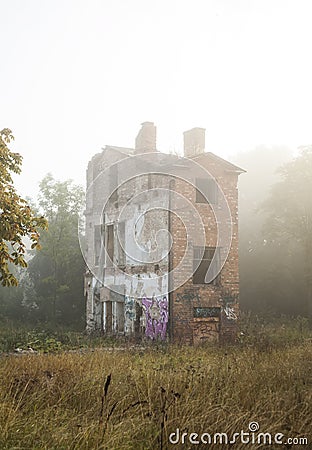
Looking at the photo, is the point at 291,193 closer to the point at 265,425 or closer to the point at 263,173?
the point at 263,173

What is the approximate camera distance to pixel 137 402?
19.5ft

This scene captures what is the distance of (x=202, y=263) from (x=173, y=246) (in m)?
1.55

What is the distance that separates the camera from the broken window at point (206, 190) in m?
22.1

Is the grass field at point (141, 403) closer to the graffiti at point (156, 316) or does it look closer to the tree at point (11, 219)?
the tree at point (11, 219)

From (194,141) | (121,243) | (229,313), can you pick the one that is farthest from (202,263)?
(194,141)

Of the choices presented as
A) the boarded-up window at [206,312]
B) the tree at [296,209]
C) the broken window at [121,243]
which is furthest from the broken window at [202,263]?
the tree at [296,209]

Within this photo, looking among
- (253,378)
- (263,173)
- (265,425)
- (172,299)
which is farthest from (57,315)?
(265,425)

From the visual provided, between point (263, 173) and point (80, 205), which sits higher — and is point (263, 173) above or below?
above

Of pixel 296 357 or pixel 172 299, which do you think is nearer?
pixel 296 357

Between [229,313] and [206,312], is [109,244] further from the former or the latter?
[229,313]

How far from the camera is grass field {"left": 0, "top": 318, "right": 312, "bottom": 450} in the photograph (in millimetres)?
5840

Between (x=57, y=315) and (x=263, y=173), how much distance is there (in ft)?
63.4

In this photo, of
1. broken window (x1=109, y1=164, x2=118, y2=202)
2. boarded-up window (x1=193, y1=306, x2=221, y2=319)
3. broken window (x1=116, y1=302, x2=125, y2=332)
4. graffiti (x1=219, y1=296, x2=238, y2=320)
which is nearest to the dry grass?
boarded-up window (x1=193, y1=306, x2=221, y2=319)

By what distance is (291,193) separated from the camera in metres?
30.8
